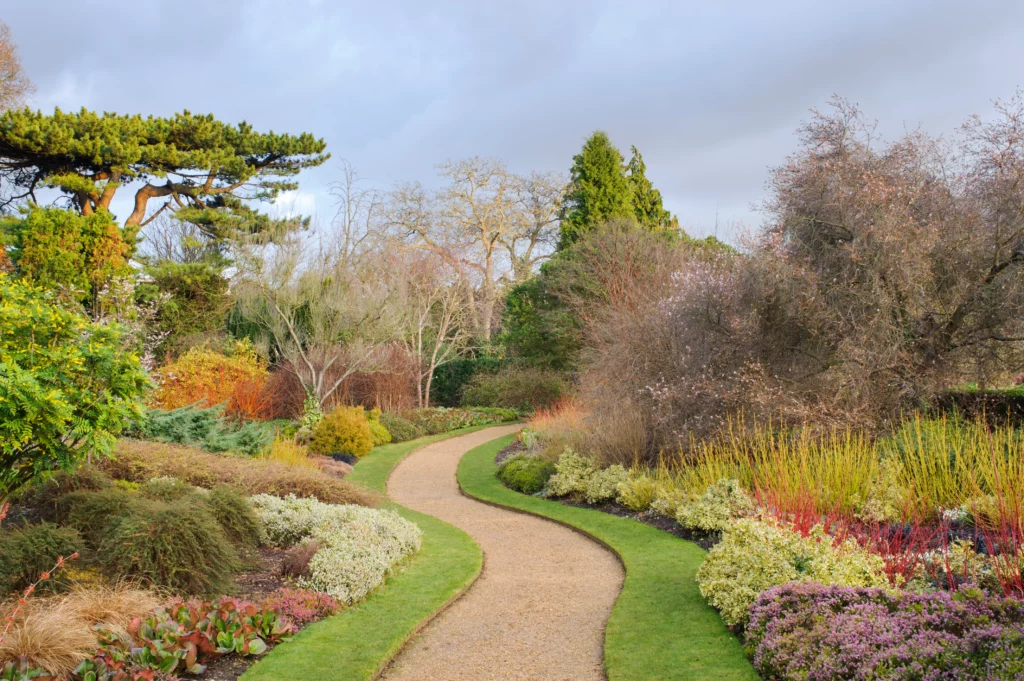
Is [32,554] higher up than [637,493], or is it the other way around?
[32,554]

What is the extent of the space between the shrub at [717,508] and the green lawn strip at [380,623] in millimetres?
2310

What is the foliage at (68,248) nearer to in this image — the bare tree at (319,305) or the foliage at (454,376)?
the bare tree at (319,305)

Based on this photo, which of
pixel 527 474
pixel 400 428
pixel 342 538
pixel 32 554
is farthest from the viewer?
pixel 400 428

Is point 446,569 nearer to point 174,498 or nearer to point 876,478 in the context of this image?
point 174,498

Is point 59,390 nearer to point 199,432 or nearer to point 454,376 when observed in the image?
point 199,432

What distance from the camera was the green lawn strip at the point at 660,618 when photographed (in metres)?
4.67

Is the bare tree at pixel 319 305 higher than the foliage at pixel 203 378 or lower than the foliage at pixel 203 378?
higher

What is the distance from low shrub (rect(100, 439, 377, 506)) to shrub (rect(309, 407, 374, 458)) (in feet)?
18.6

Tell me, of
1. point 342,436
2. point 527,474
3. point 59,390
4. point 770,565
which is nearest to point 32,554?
point 59,390

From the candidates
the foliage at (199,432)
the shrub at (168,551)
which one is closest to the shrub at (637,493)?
the shrub at (168,551)

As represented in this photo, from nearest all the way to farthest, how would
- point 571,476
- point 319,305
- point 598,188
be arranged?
point 571,476 → point 319,305 → point 598,188

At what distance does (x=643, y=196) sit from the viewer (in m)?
28.8

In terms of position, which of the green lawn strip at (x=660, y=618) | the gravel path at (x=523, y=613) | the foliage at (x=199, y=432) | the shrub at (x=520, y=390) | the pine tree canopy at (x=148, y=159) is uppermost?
the pine tree canopy at (x=148, y=159)

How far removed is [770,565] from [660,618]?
0.93m
